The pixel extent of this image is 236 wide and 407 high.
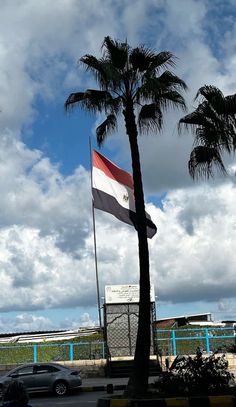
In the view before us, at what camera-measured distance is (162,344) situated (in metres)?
31.4

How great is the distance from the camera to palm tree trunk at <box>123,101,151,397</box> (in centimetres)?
1473

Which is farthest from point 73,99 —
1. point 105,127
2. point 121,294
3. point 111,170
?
point 121,294

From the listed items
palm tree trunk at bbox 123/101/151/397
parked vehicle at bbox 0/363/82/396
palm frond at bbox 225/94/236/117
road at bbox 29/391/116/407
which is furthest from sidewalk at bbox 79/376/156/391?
palm frond at bbox 225/94/236/117

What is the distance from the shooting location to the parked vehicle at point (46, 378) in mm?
23172

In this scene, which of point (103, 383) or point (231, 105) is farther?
point (103, 383)

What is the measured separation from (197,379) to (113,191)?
12.2m

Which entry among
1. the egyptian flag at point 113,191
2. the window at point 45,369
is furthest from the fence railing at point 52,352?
the egyptian flag at point 113,191

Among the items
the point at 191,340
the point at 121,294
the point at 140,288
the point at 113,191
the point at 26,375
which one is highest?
the point at 113,191

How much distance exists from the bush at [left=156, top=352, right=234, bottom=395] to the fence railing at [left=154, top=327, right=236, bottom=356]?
50.1 ft

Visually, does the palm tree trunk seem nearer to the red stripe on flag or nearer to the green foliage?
the red stripe on flag

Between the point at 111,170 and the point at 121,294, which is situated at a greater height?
the point at 111,170

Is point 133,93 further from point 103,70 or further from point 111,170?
point 111,170

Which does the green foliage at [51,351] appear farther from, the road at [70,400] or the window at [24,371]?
the window at [24,371]

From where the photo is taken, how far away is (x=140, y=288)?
1560 centimetres
